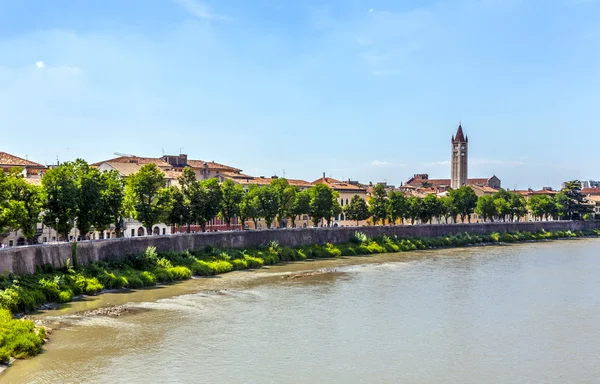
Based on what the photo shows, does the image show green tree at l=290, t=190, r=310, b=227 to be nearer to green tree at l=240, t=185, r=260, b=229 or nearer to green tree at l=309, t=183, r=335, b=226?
green tree at l=309, t=183, r=335, b=226

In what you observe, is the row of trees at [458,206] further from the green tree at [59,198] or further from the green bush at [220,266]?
the green tree at [59,198]

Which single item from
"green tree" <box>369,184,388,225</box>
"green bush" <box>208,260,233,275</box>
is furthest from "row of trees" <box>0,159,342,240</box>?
"green tree" <box>369,184,388,225</box>

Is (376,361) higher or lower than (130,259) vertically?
lower

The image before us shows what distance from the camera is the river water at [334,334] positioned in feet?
74.3

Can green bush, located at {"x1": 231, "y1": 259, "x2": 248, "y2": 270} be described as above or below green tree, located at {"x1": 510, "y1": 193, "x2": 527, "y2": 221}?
below

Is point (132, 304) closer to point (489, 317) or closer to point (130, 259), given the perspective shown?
point (130, 259)

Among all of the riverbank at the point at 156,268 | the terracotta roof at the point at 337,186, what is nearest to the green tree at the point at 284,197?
the riverbank at the point at 156,268

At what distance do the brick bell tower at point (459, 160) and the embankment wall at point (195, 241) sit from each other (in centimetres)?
5536

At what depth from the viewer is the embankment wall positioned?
35312 millimetres

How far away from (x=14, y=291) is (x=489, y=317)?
902 inches

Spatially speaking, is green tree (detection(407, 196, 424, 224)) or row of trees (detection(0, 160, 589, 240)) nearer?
row of trees (detection(0, 160, 589, 240))

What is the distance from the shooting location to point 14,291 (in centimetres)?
3067

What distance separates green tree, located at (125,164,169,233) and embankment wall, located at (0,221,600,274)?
124 inches

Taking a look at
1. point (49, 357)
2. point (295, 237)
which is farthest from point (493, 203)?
point (49, 357)
